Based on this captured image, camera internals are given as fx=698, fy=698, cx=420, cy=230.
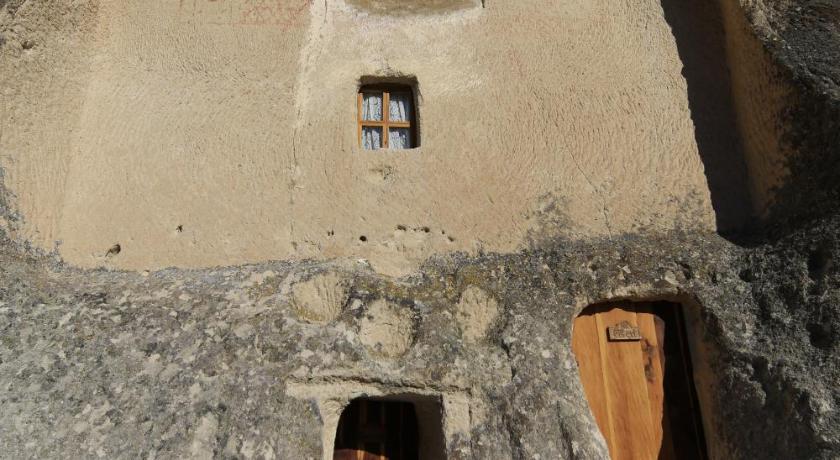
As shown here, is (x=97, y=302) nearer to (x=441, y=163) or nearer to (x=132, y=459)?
(x=132, y=459)

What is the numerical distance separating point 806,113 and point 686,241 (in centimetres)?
83

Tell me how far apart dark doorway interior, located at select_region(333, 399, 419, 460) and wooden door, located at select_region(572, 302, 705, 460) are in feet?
2.98

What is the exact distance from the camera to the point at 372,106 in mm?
4078

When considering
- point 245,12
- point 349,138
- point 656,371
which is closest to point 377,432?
point 656,371

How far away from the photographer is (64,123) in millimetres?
3826

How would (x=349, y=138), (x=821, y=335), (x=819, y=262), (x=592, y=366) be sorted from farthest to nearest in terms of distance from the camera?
(x=349, y=138), (x=592, y=366), (x=819, y=262), (x=821, y=335)

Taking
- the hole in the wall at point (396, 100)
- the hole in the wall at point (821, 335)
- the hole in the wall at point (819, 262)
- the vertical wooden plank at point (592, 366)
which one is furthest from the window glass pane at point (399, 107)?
the hole in the wall at point (821, 335)

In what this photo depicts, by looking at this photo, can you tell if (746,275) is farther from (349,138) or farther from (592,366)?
(349,138)

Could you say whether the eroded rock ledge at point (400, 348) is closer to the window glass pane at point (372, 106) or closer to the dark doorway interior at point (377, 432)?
the dark doorway interior at point (377, 432)

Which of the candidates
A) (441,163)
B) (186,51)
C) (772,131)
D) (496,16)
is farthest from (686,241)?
(186,51)

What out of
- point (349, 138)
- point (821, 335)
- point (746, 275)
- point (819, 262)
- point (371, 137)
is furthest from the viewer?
point (371, 137)

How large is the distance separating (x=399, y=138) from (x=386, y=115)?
16 cm

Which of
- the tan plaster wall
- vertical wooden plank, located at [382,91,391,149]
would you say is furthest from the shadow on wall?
vertical wooden plank, located at [382,91,391,149]

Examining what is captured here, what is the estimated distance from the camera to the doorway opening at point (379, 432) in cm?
347
